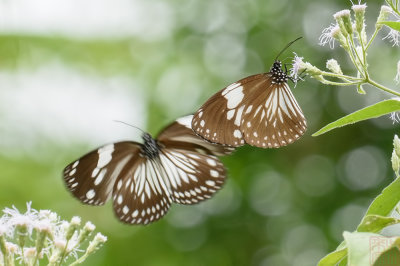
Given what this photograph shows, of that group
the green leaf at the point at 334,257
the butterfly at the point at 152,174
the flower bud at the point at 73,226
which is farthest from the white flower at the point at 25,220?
the green leaf at the point at 334,257

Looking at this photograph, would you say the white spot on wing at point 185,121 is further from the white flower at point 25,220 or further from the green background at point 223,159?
the green background at point 223,159

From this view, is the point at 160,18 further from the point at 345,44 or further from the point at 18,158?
the point at 345,44

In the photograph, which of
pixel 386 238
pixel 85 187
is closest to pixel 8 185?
pixel 85 187

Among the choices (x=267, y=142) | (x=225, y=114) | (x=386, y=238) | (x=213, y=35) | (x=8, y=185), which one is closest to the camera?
(x=386, y=238)

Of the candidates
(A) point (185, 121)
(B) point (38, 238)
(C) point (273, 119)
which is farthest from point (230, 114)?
(B) point (38, 238)

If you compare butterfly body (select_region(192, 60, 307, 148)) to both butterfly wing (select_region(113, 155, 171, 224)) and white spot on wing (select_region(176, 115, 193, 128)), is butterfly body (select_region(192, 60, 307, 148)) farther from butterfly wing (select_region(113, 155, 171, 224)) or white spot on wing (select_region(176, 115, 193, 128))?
butterfly wing (select_region(113, 155, 171, 224))

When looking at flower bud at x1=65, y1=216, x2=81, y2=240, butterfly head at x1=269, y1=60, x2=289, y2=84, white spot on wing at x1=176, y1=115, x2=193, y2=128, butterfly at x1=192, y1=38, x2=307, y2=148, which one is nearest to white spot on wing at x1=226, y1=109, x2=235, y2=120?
butterfly at x1=192, y1=38, x2=307, y2=148

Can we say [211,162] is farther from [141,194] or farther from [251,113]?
[251,113]

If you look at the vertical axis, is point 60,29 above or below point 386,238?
above
